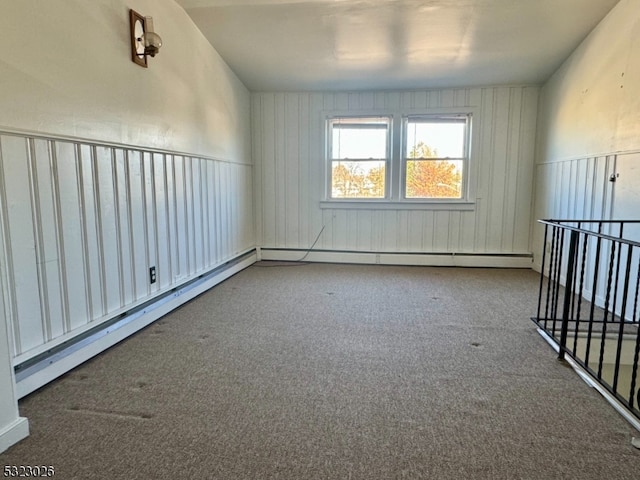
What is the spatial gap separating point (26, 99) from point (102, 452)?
69.2 inches

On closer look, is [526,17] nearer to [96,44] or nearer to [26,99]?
[96,44]

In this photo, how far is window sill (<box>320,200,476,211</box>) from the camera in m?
5.21

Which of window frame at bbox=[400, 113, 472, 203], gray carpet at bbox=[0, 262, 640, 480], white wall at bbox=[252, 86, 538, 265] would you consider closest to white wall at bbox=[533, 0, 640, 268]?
white wall at bbox=[252, 86, 538, 265]

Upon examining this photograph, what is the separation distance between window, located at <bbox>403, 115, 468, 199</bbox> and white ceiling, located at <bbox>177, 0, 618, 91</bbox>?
51cm

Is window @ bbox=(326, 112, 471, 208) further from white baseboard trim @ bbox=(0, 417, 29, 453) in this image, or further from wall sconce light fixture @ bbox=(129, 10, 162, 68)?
white baseboard trim @ bbox=(0, 417, 29, 453)

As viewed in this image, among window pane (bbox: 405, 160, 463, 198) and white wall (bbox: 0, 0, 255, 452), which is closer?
white wall (bbox: 0, 0, 255, 452)

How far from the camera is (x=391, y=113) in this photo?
522cm

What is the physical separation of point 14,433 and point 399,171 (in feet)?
15.5

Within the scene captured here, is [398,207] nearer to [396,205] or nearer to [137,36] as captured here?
[396,205]

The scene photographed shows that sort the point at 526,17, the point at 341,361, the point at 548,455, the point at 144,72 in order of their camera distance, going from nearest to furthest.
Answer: the point at 548,455, the point at 341,361, the point at 144,72, the point at 526,17

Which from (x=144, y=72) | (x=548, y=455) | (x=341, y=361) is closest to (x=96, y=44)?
(x=144, y=72)

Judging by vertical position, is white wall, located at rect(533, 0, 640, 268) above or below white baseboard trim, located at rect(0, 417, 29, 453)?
above

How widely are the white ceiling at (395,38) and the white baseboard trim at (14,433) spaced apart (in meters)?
3.43

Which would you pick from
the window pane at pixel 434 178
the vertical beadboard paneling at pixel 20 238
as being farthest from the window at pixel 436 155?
the vertical beadboard paneling at pixel 20 238
